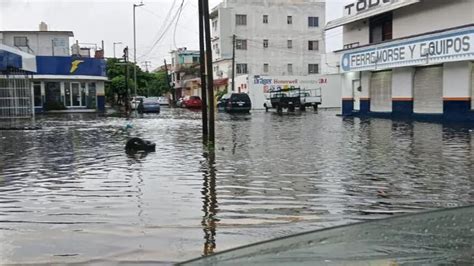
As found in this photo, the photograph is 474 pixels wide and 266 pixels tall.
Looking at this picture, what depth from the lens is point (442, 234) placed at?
10.3 ft

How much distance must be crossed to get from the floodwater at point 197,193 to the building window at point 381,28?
61.8 ft

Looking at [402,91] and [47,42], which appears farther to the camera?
[47,42]

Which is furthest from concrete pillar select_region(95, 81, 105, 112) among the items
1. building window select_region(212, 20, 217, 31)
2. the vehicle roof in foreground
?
the vehicle roof in foreground

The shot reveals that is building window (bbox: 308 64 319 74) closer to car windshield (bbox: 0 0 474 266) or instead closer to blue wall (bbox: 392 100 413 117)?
car windshield (bbox: 0 0 474 266)

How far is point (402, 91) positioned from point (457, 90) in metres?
4.61

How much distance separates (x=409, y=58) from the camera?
96.9 ft

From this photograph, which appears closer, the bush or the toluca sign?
the toluca sign

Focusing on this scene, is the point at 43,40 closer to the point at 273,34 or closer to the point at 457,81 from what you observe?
the point at 273,34

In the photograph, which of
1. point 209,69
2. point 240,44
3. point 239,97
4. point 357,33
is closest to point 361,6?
point 357,33

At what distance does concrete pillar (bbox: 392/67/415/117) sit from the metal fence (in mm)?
21121

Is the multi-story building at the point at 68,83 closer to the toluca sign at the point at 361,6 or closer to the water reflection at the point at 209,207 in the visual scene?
the toluca sign at the point at 361,6

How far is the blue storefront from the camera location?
4753 cm

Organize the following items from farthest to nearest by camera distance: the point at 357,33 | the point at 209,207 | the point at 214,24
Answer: the point at 214,24
the point at 357,33
the point at 209,207

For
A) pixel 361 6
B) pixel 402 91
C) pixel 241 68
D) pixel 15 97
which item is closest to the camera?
pixel 402 91
